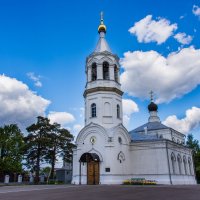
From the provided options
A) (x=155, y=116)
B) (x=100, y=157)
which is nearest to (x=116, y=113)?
(x=100, y=157)

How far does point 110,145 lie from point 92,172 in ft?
10.1

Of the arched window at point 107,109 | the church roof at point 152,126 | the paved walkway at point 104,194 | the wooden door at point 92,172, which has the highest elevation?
the church roof at point 152,126

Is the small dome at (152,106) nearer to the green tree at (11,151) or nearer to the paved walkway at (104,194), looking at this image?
the green tree at (11,151)

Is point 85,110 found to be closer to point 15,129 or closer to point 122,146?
point 122,146

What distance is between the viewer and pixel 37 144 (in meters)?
34.1

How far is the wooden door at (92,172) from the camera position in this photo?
2530cm

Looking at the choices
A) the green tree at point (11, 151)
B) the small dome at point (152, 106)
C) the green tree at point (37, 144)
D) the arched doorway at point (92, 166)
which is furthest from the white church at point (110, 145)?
the green tree at point (11, 151)

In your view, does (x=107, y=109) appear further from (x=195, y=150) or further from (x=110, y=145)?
(x=195, y=150)

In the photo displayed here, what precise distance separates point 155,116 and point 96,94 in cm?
1612

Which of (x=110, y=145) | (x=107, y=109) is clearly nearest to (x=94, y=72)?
(x=107, y=109)

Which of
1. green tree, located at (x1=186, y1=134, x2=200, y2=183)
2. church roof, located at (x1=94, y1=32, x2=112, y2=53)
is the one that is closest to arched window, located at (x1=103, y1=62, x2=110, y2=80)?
church roof, located at (x1=94, y1=32, x2=112, y2=53)

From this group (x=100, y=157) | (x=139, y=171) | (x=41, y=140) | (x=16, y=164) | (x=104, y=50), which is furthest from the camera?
(x=16, y=164)

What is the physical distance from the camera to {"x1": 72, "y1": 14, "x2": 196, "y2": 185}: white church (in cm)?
2562

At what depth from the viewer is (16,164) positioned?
122 feet
